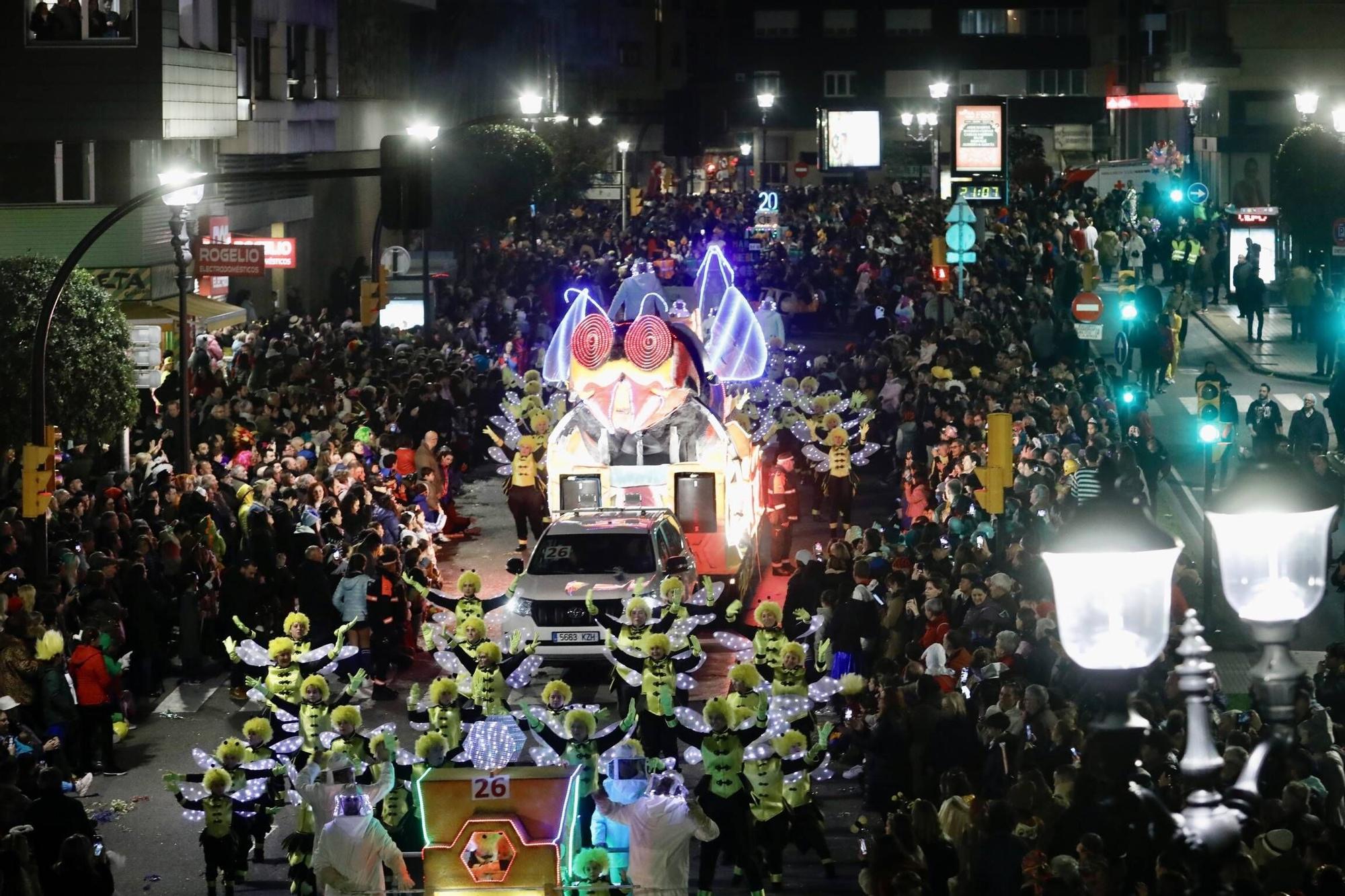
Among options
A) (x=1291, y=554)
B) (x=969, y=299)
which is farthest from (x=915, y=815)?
(x=969, y=299)

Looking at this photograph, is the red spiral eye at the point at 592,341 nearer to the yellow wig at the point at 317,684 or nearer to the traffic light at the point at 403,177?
the traffic light at the point at 403,177

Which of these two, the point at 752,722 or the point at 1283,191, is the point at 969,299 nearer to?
the point at 1283,191

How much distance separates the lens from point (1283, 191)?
4609cm

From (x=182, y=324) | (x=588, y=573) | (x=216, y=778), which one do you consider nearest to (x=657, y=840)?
(x=216, y=778)

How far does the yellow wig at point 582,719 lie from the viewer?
1386 cm

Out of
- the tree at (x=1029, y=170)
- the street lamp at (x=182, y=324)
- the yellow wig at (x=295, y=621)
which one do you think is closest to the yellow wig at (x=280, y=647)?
the yellow wig at (x=295, y=621)

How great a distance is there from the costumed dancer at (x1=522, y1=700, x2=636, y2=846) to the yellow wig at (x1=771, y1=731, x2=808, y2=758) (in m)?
0.97

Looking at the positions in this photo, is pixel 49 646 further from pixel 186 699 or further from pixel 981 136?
pixel 981 136

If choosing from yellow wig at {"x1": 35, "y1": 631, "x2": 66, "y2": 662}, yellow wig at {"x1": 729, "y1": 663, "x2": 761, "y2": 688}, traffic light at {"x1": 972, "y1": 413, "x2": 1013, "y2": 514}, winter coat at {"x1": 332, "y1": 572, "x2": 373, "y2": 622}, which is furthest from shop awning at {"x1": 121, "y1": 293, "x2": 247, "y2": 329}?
yellow wig at {"x1": 729, "y1": 663, "x2": 761, "y2": 688}

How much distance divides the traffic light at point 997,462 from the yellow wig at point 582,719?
24.1ft

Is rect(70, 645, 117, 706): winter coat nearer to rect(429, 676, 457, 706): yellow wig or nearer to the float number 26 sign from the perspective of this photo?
rect(429, 676, 457, 706): yellow wig

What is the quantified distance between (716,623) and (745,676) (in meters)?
8.03

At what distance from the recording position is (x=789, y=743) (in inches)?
554

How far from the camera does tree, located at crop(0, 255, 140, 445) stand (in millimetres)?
24734
